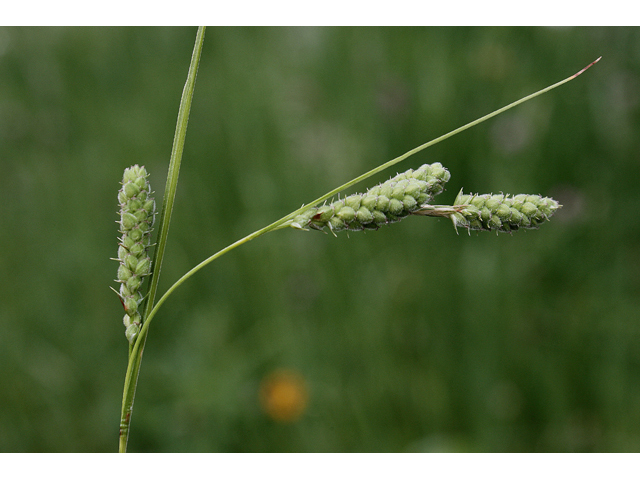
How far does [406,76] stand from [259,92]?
113cm

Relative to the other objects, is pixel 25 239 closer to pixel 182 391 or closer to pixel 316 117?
pixel 182 391

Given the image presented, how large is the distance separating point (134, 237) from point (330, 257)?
2836 mm

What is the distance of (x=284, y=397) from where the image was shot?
318 centimetres

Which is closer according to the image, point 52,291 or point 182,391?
point 182,391

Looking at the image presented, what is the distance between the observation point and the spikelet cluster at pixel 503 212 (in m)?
0.84

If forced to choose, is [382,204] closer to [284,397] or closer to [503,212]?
[503,212]

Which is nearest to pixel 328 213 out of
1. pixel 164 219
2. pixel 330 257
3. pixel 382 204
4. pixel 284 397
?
pixel 382 204

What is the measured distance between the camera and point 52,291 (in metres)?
3.73

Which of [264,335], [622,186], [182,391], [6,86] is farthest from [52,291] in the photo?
[622,186]

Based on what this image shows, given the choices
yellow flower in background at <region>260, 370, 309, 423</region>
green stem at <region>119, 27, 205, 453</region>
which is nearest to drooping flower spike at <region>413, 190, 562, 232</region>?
green stem at <region>119, 27, 205, 453</region>

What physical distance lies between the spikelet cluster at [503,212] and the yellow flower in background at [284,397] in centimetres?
254

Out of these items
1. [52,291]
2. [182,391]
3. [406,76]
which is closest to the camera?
[182,391]

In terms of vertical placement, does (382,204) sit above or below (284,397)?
above

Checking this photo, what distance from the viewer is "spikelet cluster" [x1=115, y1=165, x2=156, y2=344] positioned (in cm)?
84
